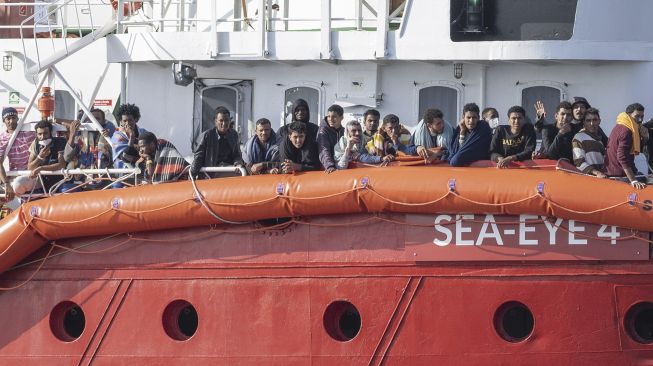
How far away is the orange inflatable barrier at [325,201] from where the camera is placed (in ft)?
33.2

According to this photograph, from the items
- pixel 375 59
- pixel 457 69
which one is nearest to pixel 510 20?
pixel 457 69

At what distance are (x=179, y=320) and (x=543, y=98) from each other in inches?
169

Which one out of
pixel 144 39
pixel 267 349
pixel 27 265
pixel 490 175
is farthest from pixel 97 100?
pixel 490 175

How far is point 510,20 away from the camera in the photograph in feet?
39.5

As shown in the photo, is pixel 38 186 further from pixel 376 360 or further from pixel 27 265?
pixel 376 360

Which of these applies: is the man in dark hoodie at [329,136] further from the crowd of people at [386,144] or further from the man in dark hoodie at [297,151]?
the man in dark hoodie at [297,151]

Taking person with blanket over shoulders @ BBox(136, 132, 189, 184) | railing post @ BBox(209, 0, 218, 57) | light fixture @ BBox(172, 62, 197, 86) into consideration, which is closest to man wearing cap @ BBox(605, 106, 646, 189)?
person with blanket over shoulders @ BBox(136, 132, 189, 184)

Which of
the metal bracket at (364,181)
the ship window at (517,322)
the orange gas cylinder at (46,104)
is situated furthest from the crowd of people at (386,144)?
the orange gas cylinder at (46,104)

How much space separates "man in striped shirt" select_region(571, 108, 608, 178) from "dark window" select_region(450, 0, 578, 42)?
5.04ft

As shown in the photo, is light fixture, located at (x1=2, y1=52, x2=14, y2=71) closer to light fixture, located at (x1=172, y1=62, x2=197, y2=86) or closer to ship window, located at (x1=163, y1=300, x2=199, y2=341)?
light fixture, located at (x1=172, y1=62, x2=197, y2=86)

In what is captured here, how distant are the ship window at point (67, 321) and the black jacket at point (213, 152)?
1895 mm

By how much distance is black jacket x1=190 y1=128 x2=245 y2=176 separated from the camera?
1144 centimetres

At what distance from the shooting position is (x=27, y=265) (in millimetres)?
11852

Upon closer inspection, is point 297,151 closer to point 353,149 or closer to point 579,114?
point 353,149
